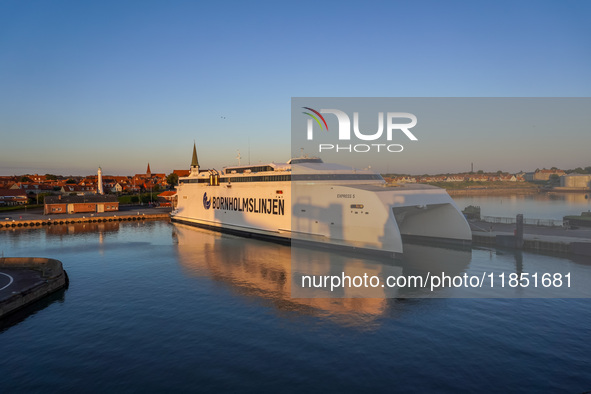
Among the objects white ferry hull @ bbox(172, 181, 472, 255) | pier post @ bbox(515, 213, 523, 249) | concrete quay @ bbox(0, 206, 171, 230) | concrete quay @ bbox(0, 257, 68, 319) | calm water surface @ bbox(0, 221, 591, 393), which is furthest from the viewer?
concrete quay @ bbox(0, 206, 171, 230)

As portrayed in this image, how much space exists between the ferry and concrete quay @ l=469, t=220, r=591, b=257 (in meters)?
2.44

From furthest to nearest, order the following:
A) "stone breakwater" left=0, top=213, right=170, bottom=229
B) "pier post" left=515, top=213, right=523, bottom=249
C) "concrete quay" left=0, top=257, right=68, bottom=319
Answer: "stone breakwater" left=0, top=213, right=170, bottom=229 < "pier post" left=515, top=213, right=523, bottom=249 < "concrete quay" left=0, top=257, right=68, bottom=319

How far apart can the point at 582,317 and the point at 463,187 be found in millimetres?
155465

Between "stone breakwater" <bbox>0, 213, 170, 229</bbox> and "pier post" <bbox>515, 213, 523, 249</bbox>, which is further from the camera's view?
"stone breakwater" <bbox>0, 213, 170, 229</bbox>

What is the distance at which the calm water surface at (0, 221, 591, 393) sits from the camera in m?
9.95

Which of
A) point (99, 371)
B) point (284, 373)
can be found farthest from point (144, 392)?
point (284, 373)

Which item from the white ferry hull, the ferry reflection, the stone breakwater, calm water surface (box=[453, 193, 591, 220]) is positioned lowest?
calm water surface (box=[453, 193, 591, 220])

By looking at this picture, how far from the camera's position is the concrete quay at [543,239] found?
23830 millimetres

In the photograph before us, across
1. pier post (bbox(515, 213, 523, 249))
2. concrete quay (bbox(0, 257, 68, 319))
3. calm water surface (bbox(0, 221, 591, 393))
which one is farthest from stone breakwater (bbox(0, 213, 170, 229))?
pier post (bbox(515, 213, 523, 249))

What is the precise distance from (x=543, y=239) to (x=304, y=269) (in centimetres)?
1704

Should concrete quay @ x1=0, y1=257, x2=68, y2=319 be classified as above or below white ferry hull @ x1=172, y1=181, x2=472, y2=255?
below

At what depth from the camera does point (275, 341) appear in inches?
485

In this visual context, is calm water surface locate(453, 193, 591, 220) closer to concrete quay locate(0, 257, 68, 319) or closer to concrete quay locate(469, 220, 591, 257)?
concrete quay locate(469, 220, 591, 257)

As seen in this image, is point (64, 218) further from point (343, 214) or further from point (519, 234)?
point (519, 234)
